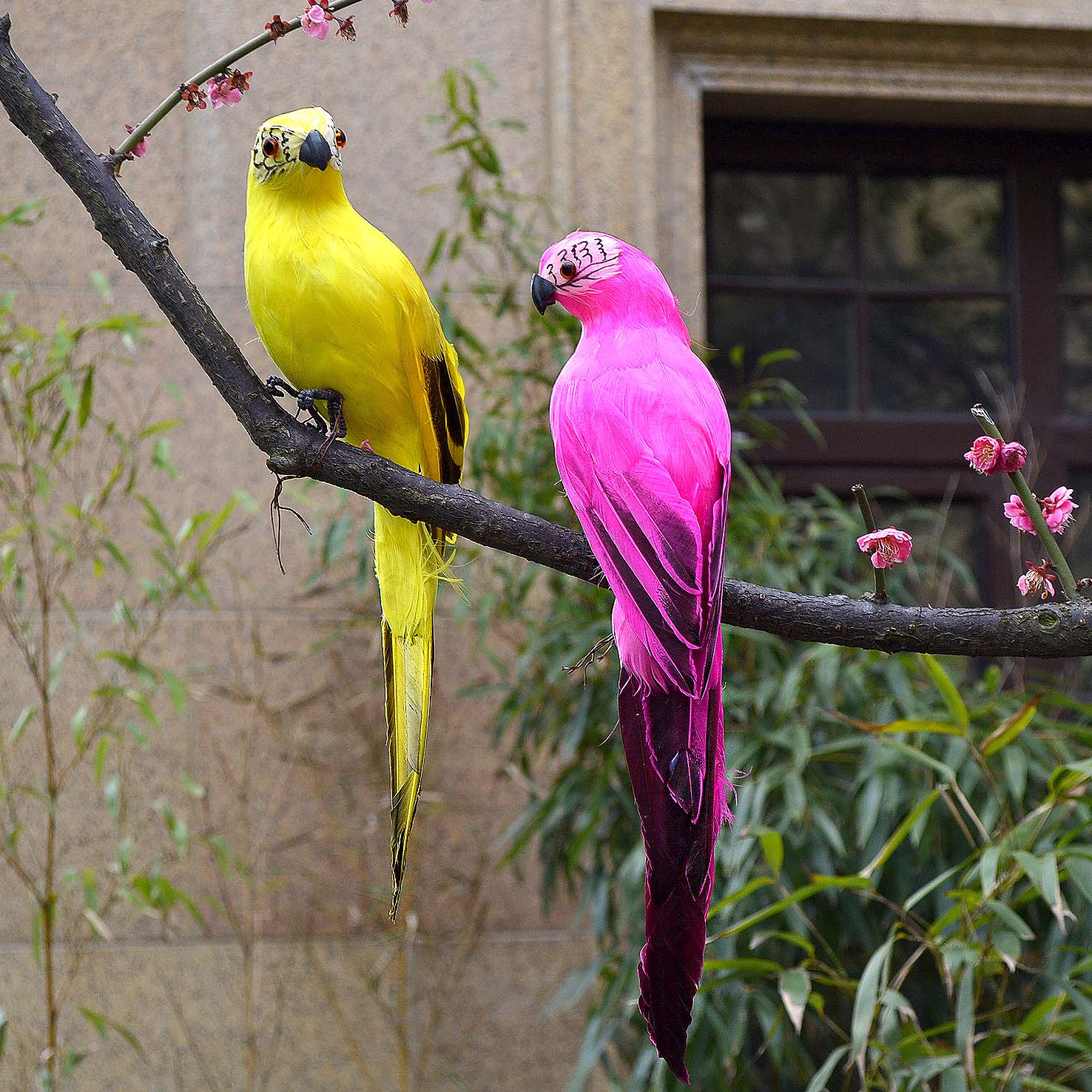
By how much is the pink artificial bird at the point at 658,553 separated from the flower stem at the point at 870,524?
94 mm

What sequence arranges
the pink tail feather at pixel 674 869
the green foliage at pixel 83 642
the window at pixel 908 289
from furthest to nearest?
the window at pixel 908 289, the green foliage at pixel 83 642, the pink tail feather at pixel 674 869

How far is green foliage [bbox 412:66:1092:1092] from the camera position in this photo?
1.79 meters

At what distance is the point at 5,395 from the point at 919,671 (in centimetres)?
175

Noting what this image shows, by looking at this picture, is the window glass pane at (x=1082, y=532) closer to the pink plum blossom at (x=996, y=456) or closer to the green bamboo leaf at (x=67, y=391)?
the green bamboo leaf at (x=67, y=391)

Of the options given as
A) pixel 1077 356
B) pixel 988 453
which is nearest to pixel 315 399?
pixel 988 453

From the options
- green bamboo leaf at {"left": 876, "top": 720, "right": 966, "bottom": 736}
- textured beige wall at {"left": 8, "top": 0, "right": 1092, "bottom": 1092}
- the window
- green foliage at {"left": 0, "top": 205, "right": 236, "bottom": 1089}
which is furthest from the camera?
the window

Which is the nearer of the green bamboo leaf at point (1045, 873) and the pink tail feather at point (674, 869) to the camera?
the pink tail feather at point (674, 869)

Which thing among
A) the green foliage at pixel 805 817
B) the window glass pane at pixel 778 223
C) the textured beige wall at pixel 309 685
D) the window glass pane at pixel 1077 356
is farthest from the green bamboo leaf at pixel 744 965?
the window glass pane at pixel 1077 356

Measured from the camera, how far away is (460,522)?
0.81 m

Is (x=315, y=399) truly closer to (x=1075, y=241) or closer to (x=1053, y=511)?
(x=1053, y=511)

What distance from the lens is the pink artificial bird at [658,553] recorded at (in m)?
0.62

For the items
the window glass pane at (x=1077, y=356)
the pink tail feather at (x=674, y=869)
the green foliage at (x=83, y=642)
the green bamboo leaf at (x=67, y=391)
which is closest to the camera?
the pink tail feather at (x=674, y=869)

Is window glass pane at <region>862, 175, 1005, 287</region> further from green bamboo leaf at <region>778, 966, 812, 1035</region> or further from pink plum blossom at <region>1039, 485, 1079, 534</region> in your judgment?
pink plum blossom at <region>1039, 485, 1079, 534</region>

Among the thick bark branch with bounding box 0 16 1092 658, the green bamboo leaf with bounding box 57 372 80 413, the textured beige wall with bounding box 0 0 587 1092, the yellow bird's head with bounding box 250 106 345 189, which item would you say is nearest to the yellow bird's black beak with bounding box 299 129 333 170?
the yellow bird's head with bounding box 250 106 345 189
